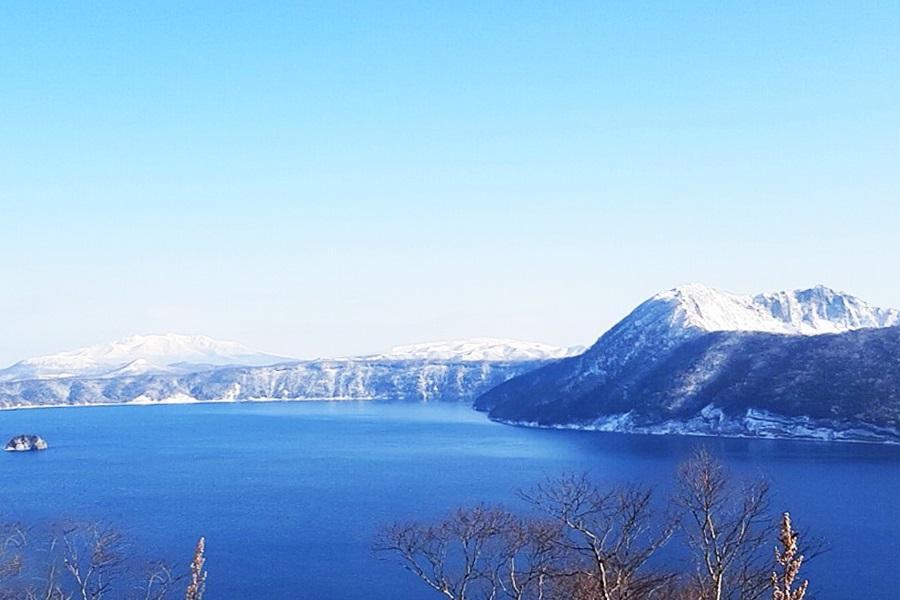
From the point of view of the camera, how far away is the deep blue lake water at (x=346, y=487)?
42.7 metres

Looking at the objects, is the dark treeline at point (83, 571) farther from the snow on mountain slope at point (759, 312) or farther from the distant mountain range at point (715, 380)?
the snow on mountain slope at point (759, 312)

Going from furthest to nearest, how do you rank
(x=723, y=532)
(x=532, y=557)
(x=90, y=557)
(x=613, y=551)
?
(x=90, y=557) → (x=723, y=532) → (x=532, y=557) → (x=613, y=551)

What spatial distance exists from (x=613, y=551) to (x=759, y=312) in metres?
185

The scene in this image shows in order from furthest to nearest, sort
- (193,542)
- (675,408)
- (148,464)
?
(675,408) < (148,464) < (193,542)

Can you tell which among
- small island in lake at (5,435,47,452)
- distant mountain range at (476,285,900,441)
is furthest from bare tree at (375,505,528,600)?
small island in lake at (5,435,47,452)

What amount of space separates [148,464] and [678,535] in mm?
67317

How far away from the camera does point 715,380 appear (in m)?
128

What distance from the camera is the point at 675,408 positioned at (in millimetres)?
124188

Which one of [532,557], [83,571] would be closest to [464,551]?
[532,557]

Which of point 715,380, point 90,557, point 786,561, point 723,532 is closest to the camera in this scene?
point 786,561

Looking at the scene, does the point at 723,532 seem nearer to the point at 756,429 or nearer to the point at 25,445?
the point at 756,429

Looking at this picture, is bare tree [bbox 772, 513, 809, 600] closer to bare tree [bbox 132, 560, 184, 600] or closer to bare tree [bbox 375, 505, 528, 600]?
bare tree [bbox 375, 505, 528, 600]

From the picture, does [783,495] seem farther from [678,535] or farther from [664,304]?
[664,304]

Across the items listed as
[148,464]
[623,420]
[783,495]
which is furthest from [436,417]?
[783,495]
